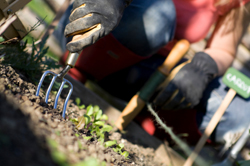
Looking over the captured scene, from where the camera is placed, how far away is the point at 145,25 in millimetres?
1310

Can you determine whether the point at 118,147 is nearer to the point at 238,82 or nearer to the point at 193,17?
the point at 238,82

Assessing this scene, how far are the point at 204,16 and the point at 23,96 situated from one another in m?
1.35

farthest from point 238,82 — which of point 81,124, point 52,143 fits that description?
point 52,143

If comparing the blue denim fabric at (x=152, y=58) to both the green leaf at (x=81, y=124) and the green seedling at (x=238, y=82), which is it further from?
the green leaf at (x=81, y=124)

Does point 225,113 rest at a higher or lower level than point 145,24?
lower

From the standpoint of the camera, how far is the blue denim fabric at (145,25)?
1295 millimetres

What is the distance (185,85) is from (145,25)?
42cm

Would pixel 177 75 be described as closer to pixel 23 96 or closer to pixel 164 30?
pixel 164 30

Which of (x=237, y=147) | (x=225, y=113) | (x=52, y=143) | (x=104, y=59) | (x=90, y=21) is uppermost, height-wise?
(x=90, y=21)

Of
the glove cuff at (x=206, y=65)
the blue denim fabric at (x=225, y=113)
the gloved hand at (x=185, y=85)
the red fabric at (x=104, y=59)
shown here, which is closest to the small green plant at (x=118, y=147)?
the gloved hand at (x=185, y=85)

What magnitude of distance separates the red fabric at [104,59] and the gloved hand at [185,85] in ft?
0.93

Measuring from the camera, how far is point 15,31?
917 mm

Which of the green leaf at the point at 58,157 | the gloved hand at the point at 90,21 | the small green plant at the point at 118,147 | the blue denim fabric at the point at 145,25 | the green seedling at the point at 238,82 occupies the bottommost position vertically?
the green seedling at the point at 238,82

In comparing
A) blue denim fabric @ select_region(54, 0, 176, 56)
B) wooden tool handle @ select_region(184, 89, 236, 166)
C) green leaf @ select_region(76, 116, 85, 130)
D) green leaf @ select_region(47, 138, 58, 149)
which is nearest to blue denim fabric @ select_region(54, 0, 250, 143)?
blue denim fabric @ select_region(54, 0, 176, 56)
